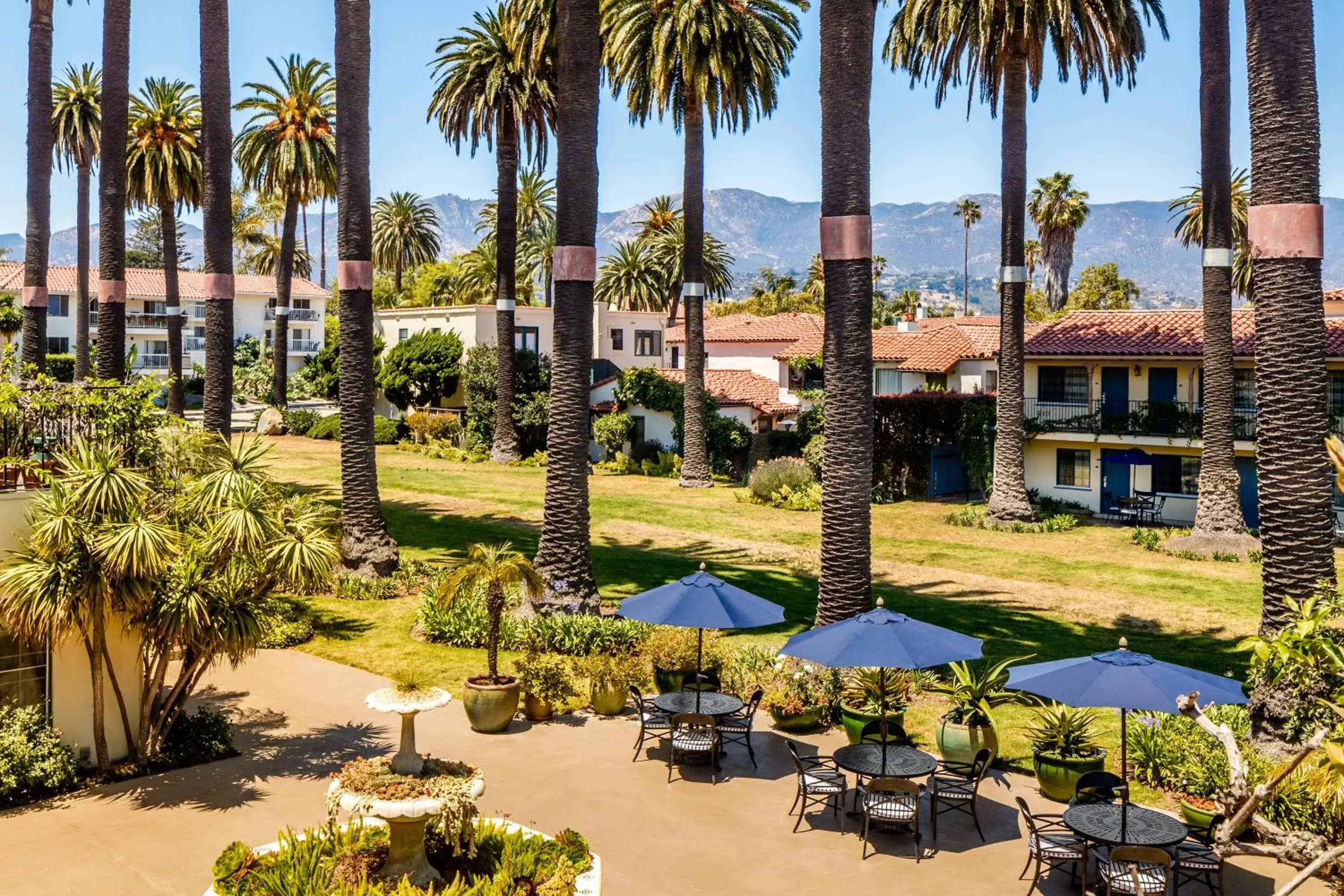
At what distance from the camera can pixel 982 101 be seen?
121 ft

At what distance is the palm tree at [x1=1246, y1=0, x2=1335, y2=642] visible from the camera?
14781 millimetres

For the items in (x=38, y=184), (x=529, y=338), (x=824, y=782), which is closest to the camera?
(x=824, y=782)

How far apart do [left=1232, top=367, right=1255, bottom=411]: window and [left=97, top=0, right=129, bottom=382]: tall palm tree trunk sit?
35480 mm

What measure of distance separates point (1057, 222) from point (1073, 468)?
5229cm

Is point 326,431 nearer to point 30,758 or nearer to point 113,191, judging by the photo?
point 113,191

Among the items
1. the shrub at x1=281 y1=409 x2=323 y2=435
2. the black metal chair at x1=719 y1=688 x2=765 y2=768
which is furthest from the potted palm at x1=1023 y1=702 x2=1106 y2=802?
the shrub at x1=281 y1=409 x2=323 y2=435

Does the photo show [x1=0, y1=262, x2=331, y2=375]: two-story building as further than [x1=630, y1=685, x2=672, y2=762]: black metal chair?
Yes

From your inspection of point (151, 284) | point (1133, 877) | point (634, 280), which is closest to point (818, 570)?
point (1133, 877)

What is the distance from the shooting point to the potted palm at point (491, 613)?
51.9 feet

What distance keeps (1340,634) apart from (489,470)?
41.5m

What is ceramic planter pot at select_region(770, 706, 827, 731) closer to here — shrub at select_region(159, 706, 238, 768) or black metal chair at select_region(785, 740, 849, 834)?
black metal chair at select_region(785, 740, 849, 834)

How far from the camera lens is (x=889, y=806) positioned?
1211cm

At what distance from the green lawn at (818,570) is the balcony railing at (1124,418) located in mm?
4112

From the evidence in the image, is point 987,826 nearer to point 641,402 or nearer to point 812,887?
point 812,887
